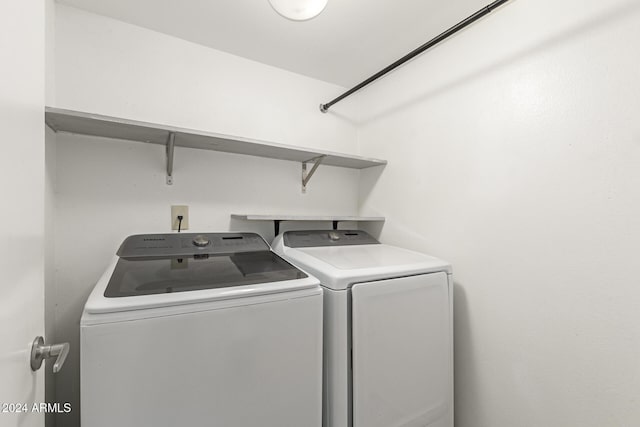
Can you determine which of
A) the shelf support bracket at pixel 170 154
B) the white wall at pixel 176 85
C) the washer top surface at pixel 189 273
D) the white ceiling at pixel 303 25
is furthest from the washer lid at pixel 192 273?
the white ceiling at pixel 303 25

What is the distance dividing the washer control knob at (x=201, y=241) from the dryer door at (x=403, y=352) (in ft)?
2.50

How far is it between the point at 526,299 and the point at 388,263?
581mm

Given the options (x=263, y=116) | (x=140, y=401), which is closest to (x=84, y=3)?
(x=263, y=116)

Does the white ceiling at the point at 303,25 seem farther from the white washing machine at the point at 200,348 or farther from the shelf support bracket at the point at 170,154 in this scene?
the white washing machine at the point at 200,348

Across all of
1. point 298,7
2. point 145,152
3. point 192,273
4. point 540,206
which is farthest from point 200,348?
point 540,206

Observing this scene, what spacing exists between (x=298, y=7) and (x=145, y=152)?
104 centimetres

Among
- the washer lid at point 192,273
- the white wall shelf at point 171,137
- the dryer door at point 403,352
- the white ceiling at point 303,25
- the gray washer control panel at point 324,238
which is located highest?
the white ceiling at point 303,25

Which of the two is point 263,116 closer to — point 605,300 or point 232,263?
point 232,263

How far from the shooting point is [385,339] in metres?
1.03

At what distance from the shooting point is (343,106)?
2.02 metres

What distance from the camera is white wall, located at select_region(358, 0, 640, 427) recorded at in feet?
2.88

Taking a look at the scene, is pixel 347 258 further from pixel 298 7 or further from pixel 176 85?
pixel 176 85

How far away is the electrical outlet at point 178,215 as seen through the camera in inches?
56.4

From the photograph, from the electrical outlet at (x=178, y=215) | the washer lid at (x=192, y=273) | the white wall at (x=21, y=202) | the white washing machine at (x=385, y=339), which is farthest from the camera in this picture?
the electrical outlet at (x=178, y=215)
